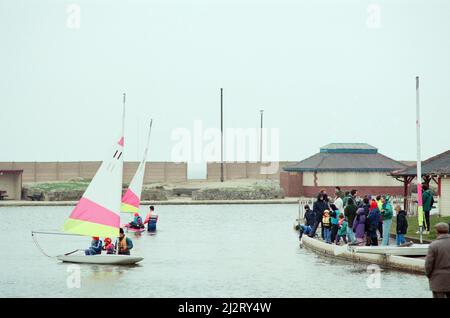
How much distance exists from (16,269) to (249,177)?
3219 inches

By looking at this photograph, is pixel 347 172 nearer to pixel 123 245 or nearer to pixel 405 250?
pixel 123 245

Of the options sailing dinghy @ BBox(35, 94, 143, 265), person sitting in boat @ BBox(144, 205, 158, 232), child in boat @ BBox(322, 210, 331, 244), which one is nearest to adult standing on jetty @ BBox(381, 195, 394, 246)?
child in boat @ BBox(322, 210, 331, 244)

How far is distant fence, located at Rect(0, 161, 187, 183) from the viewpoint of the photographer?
112312mm

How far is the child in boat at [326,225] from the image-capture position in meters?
36.5

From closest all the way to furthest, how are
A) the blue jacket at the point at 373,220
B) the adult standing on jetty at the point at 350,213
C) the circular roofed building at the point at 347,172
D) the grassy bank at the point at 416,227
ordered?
the blue jacket at the point at 373,220, the adult standing on jetty at the point at 350,213, the grassy bank at the point at 416,227, the circular roofed building at the point at 347,172

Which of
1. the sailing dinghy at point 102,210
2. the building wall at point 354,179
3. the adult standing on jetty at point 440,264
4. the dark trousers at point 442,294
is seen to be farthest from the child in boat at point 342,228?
the building wall at point 354,179

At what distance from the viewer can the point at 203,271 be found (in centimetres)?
3466

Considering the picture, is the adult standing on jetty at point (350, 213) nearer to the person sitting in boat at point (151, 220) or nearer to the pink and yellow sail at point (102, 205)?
the pink and yellow sail at point (102, 205)

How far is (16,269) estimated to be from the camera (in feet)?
121

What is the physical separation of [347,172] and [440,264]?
239ft

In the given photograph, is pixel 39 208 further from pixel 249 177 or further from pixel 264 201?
pixel 249 177

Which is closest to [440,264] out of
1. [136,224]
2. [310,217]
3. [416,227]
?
[416,227]

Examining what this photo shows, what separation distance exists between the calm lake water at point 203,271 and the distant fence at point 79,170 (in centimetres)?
5379

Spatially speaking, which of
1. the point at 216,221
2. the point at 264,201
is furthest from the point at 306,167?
the point at 216,221
